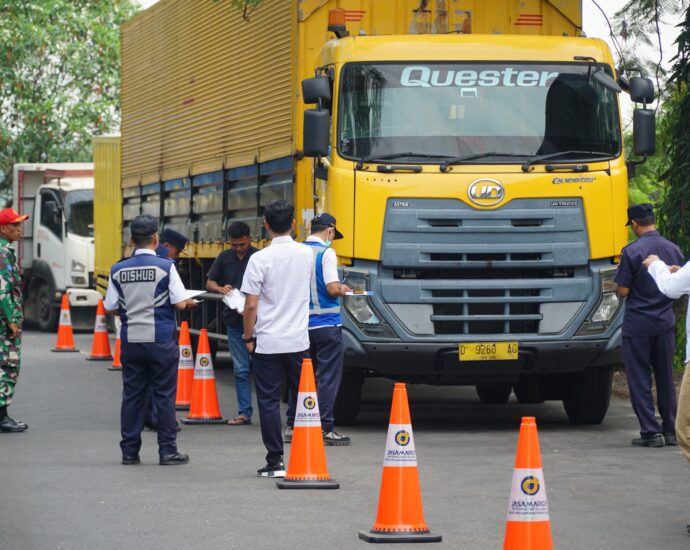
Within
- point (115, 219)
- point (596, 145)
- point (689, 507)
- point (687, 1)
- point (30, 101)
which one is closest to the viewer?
point (689, 507)

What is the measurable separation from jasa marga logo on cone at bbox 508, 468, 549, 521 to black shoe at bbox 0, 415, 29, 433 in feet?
23.5

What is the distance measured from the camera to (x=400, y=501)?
7883 mm

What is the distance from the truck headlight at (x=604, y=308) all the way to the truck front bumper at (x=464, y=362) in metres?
0.10

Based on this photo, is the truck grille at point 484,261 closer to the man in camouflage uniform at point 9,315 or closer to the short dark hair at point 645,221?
the short dark hair at point 645,221

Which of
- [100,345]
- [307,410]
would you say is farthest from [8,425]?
[100,345]

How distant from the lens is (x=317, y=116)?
12.3 meters

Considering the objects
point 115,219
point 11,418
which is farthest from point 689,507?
point 115,219

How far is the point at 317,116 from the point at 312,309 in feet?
5.31

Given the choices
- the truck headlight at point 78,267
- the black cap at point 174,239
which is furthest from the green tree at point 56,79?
the black cap at point 174,239

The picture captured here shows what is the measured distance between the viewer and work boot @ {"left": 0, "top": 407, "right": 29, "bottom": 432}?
509 inches

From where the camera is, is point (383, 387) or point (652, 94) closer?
point (652, 94)

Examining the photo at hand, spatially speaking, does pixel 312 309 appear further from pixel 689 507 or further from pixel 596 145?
pixel 689 507

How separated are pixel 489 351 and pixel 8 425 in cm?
410

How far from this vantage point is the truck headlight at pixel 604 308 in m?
12.6
